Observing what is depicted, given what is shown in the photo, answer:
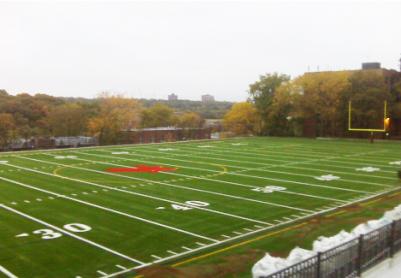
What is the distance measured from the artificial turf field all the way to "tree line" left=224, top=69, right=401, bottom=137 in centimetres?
1196

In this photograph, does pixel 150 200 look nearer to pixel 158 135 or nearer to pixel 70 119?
pixel 158 135

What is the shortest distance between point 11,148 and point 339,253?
122 feet

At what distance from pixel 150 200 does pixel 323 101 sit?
1365 inches

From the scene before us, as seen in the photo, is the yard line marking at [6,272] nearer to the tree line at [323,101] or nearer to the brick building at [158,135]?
the tree line at [323,101]

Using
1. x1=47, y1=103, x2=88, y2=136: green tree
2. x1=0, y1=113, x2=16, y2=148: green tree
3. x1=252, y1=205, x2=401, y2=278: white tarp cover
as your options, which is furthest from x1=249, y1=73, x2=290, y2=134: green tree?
x1=252, y1=205, x2=401, y2=278: white tarp cover

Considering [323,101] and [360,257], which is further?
[323,101]

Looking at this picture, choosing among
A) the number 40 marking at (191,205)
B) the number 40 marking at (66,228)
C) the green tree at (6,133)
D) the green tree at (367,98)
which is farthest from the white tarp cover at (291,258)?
the green tree at (6,133)

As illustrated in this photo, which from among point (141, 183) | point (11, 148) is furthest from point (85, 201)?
point (11, 148)

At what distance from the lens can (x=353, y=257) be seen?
8.40m

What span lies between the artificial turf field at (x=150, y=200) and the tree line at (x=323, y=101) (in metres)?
12.0

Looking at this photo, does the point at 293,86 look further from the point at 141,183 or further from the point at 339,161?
the point at 141,183

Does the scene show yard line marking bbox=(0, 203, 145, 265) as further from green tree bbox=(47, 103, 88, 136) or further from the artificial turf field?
green tree bbox=(47, 103, 88, 136)

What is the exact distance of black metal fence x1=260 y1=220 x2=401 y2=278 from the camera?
7188mm

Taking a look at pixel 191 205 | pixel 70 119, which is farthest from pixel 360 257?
pixel 70 119
